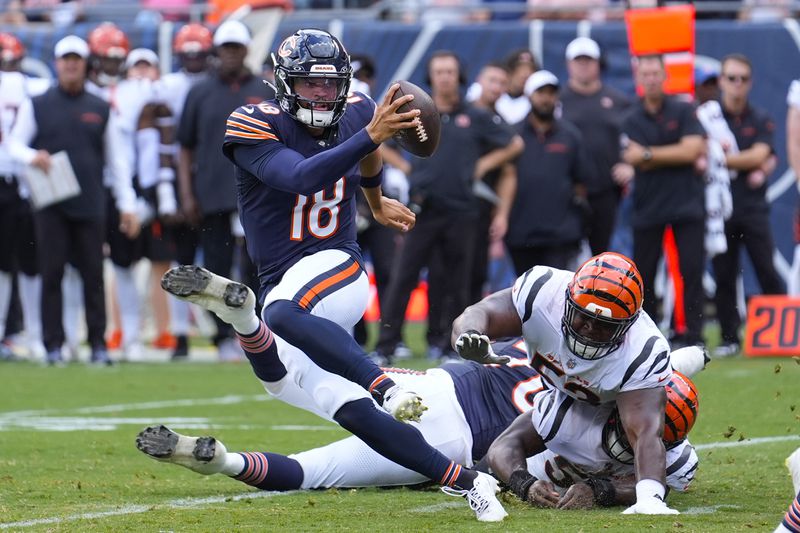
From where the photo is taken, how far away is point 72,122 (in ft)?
32.6

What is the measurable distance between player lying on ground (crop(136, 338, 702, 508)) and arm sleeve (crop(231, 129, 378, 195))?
90 cm

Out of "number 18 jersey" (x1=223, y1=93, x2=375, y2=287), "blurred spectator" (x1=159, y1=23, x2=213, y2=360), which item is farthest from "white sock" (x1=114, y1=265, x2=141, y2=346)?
"number 18 jersey" (x1=223, y1=93, x2=375, y2=287)

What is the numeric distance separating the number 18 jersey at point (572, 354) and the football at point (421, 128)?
0.59 meters

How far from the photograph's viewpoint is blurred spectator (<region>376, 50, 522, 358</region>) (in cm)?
981

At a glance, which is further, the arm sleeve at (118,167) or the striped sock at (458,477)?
the arm sleeve at (118,167)

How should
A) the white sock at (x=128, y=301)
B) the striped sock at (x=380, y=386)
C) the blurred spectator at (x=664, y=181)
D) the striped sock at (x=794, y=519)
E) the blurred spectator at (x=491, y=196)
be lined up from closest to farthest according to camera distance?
the striped sock at (x=794, y=519) → the striped sock at (x=380, y=386) → the blurred spectator at (x=664, y=181) → the blurred spectator at (x=491, y=196) → the white sock at (x=128, y=301)

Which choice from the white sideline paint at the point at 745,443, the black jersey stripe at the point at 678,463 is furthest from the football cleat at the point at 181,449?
the white sideline paint at the point at 745,443

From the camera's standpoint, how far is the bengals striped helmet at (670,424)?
480cm

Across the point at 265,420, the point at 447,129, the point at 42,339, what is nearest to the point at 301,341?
the point at 265,420

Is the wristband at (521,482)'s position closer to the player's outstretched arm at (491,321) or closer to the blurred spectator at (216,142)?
the player's outstretched arm at (491,321)

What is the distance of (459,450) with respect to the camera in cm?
534

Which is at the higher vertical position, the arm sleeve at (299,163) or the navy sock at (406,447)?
the arm sleeve at (299,163)

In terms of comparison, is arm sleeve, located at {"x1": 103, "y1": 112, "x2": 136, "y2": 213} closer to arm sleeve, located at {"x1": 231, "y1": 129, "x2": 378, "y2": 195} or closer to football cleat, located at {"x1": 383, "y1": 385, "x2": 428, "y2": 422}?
arm sleeve, located at {"x1": 231, "y1": 129, "x2": 378, "y2": 195}

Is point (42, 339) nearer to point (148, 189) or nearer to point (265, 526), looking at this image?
point (148, 189)
